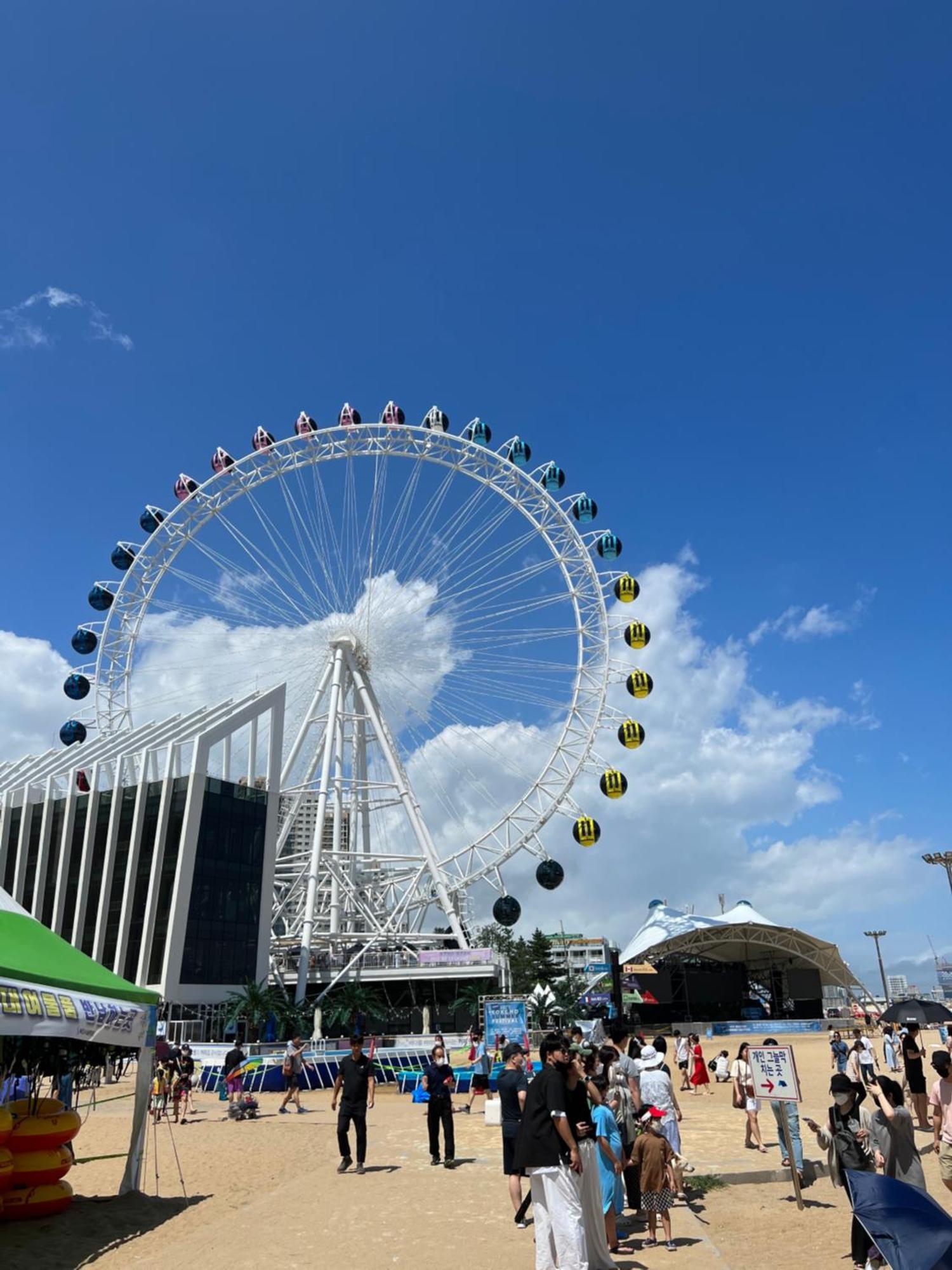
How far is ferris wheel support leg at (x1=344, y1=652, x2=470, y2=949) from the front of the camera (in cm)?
4788

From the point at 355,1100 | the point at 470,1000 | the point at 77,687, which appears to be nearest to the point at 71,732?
the point at 77,687

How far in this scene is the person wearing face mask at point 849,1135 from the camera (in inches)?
303

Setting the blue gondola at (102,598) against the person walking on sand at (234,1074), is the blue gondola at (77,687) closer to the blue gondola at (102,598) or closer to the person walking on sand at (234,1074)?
the blue gondola at (102,598)

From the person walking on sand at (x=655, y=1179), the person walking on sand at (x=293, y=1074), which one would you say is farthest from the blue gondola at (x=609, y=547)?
the person walking on sand at (x=655, y=1179)

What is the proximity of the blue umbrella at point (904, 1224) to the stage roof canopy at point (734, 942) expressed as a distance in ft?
205

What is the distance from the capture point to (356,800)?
161 ft

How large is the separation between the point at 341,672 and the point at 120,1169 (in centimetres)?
3413

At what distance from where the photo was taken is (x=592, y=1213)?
25.5 feet

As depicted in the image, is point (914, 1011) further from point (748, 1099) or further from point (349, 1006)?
point (349, 1006)

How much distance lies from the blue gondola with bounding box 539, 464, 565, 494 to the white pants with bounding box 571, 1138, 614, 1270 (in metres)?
40.1

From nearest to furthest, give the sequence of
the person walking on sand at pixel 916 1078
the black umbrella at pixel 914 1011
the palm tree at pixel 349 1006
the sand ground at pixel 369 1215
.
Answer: the sand ground at pixel 369 1215 < the person walking on sand at pixel 916 1078 < the black umbrella at pixel 914 1011 < the palm tree at pixel 349 1006

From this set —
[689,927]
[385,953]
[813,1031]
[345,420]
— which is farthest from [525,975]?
[345,420]

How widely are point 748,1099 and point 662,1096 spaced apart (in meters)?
5.87

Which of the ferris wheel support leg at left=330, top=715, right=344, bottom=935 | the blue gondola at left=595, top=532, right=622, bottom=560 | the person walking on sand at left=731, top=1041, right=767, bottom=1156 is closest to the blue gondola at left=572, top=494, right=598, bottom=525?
the blue gondola at left=595, top=532, right=622, bottom=560
